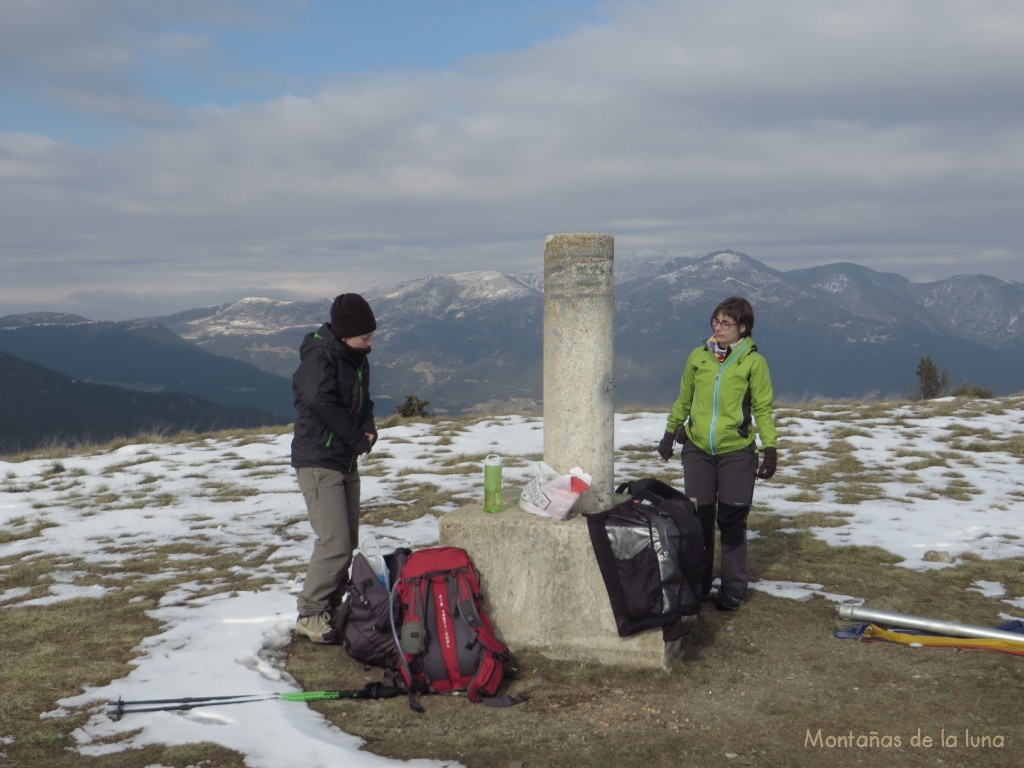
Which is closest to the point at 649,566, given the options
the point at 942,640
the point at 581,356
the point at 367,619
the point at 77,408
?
the point at 581,356

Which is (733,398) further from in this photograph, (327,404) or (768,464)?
(327,404)

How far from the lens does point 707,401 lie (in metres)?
6.21

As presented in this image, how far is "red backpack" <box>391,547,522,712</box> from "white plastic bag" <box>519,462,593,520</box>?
73 cm

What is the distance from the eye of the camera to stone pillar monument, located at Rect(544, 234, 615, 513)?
5730 mm

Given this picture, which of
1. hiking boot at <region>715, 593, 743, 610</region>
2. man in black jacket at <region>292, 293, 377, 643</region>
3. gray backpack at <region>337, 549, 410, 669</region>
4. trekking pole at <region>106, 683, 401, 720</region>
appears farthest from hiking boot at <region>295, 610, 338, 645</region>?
hiking boot at <region>715, 593, 743, 610</region>

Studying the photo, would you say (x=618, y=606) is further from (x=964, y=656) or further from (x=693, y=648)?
(x=964, y=656)

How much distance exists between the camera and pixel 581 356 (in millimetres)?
5766

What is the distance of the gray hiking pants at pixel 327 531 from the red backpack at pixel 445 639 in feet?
2.04

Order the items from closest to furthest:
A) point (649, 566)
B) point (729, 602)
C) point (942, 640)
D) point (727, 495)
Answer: point (649, 566)
point (942, 640)
point (727, 495)
point (729, 602)

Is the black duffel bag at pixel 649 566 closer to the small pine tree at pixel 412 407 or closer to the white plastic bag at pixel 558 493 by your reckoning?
the white plastic bag at pixel 558 493

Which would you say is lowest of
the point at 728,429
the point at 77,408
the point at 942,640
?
the point at 77,408

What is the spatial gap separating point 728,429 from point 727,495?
1.79 feet

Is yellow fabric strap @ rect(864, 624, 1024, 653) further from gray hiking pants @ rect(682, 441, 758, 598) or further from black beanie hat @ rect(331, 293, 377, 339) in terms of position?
black beanie hat @ rect(331, 293, 377, 339)

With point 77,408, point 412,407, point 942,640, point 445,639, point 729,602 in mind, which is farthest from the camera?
point 77,408
